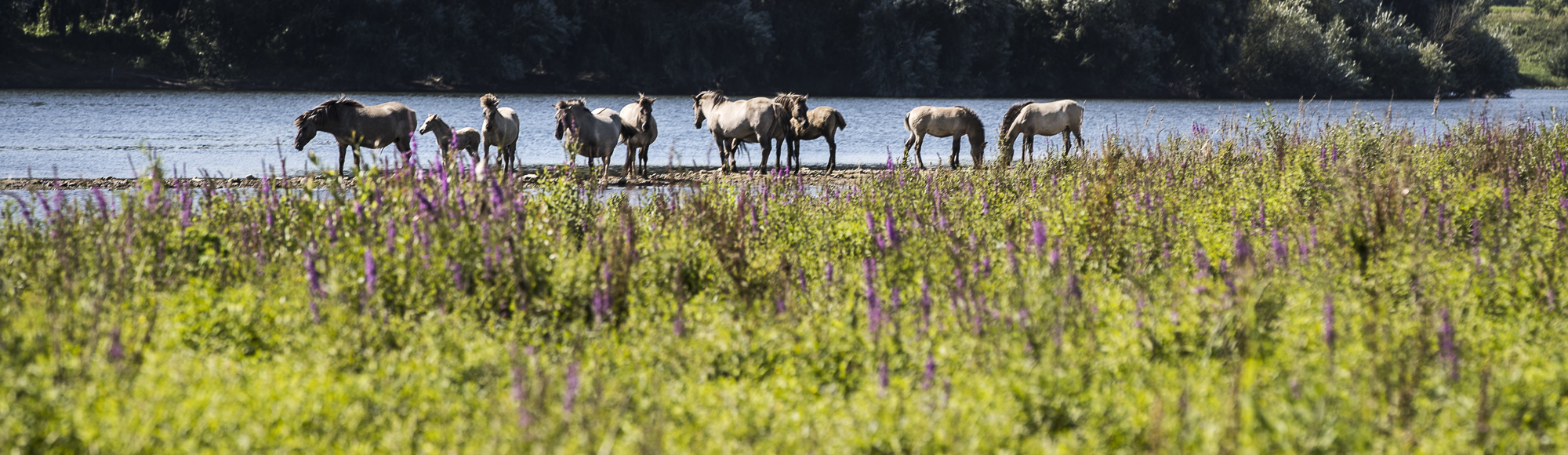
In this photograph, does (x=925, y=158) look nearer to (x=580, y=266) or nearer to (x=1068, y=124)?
(x=1068, y=124)

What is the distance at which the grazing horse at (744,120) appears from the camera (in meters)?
18.6

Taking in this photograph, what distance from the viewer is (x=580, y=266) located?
5.66 meters

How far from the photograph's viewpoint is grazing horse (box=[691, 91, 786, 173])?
18.6 metres

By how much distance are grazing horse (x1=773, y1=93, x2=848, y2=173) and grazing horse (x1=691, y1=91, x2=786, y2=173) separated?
467mm

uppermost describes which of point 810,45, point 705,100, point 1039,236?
point 810,45

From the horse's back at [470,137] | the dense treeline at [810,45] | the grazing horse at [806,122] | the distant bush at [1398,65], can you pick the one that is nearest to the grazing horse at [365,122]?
the horse's back at [470,137]

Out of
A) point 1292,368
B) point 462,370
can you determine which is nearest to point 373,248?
point 462,370

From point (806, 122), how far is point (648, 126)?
10.3 feet

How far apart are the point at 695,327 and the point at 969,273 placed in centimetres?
148

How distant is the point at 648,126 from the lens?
18.2m

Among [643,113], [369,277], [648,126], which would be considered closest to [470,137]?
[643,113]

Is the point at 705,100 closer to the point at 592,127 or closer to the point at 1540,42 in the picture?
the point at 592,127

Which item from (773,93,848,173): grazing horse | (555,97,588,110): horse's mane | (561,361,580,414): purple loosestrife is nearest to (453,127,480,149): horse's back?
(555,97,588,110): horse's mane

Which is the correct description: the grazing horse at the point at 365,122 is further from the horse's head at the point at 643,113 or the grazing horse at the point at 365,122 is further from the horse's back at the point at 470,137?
the horse's head at the point at 643,113
